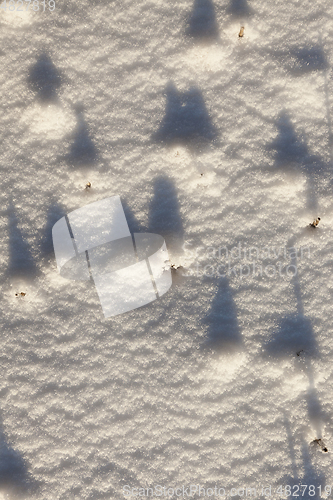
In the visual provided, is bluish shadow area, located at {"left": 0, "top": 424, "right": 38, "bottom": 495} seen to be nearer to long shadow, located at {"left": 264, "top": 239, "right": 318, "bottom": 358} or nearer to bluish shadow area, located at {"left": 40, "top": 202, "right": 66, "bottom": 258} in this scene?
bluish shadow area, located at {"left": 40, "top": 202, "right": 66, "bottom": 258}

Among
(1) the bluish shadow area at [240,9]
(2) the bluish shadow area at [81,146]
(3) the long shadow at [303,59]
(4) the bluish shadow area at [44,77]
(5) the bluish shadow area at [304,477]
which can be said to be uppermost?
(1) the bluish shadow area at [240,9]

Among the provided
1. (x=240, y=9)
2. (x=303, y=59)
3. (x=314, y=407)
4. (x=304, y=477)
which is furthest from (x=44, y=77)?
(x=304, y=477)

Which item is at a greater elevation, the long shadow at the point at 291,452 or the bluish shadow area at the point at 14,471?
the bluish shadow area at the point at 14,471

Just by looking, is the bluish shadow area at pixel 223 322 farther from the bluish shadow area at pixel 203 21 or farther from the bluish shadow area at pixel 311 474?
the bluish shadow area at pixel 203 21

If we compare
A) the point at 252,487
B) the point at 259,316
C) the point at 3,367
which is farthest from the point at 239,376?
the point at 3,367

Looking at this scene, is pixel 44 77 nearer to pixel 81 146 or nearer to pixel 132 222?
pixel 81 146

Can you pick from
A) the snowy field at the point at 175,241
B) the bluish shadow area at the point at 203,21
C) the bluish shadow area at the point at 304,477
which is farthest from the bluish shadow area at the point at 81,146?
the bluish shadow area at the point at 304,477
